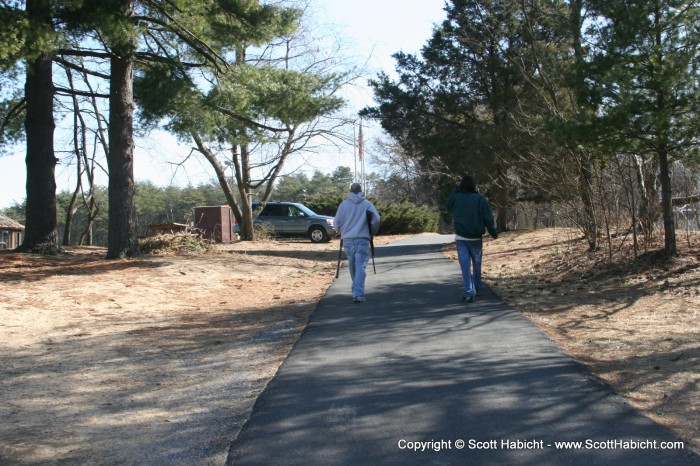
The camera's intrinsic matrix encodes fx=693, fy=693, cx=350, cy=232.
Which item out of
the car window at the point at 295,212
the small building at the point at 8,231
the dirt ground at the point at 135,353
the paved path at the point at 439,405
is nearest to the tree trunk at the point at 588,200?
the dirt ground at the point at 135,353

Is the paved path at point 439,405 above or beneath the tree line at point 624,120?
beneath

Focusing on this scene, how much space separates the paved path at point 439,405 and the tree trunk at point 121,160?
8465 mm

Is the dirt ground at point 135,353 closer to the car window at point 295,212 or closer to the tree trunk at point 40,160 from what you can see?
the tree trunk at point 40,160

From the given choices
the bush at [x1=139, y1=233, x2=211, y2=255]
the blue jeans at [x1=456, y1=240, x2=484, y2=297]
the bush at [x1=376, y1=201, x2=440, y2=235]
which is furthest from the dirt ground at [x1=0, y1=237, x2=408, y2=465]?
the bush at [x1=376, y1=201, x2=440, y2=235]

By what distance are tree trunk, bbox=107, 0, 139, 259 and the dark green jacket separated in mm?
8175

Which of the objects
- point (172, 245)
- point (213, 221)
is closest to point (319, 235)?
Answer: point (213, 221)

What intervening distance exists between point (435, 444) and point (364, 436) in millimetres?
461

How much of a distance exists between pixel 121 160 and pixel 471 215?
28.1ft

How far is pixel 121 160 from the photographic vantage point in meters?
15.2

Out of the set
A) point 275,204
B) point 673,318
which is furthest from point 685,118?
point 275,204

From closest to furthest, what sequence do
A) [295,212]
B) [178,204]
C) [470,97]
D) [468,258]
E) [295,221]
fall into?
[468,258] < [470,97] < [295,221] < [295,212] < [178,204]

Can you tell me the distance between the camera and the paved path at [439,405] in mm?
4113

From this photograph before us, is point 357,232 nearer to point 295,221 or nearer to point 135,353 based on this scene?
point 135,353

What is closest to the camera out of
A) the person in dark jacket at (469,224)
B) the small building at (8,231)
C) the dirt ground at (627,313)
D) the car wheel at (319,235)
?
the dirt ground at (627,313)
